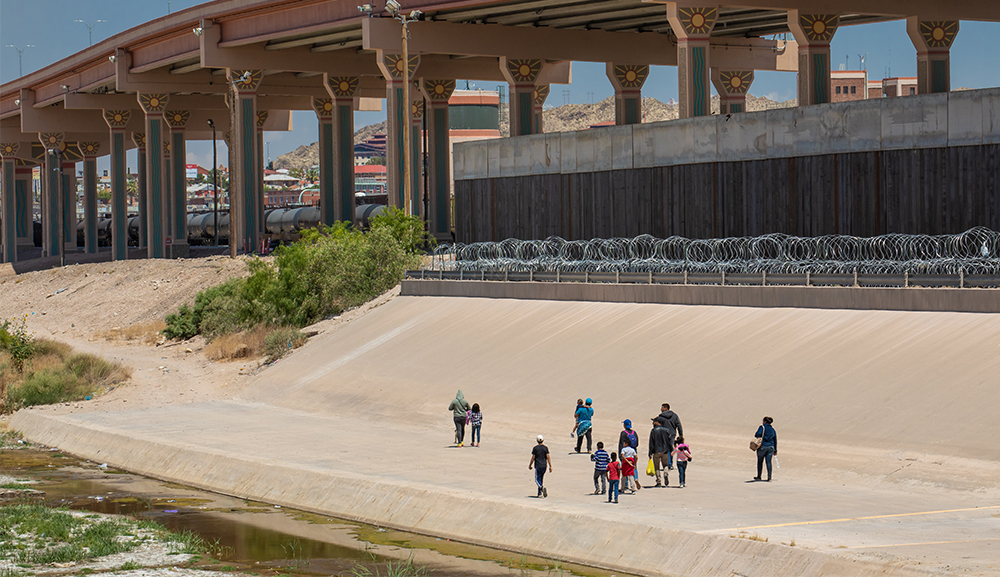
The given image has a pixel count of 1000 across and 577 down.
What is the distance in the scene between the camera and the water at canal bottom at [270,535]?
65.5 ft

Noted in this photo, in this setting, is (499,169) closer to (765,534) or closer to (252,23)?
(252,23)

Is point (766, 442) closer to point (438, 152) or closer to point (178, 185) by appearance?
point (438, 152)

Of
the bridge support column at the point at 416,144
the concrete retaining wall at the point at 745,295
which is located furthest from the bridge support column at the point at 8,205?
the concrete retaining wall at the point at 745,295

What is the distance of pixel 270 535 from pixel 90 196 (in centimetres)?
9129

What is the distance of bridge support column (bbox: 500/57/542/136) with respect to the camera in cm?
6284

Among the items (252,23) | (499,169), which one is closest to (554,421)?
(499,169)

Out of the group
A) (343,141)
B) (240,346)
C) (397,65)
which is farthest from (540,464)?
(343,141)

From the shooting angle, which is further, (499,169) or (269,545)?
(499,169)

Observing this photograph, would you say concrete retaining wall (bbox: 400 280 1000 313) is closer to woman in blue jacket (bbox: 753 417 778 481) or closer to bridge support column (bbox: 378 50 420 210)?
woman in blue jacket (bbox: 753 417 778 481)

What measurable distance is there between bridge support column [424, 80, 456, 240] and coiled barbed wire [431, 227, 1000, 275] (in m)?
23.0

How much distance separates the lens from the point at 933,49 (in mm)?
53938

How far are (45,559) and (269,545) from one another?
3.75 meters

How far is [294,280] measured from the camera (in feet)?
Result: 162

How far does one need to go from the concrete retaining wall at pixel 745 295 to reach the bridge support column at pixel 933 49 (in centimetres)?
2324
